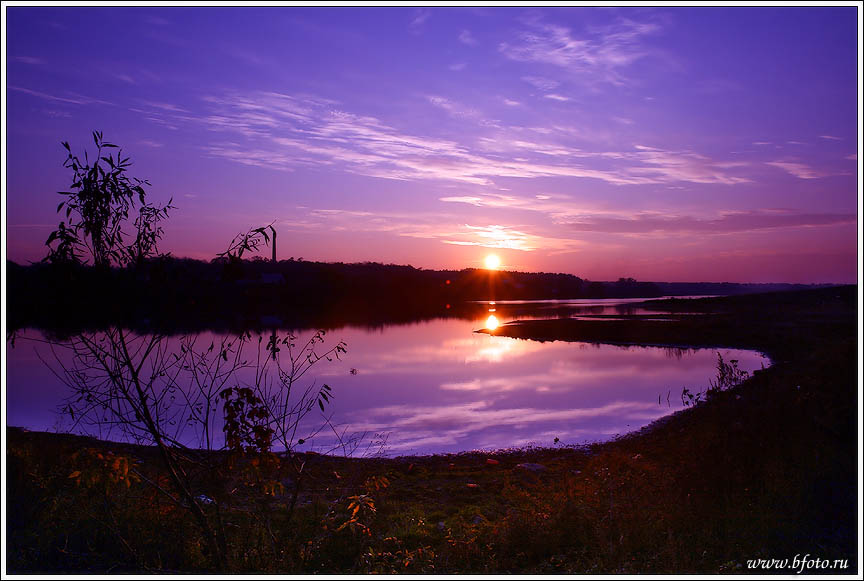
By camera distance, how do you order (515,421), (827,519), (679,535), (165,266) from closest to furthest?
(165,266) < (679,535) < (827,519) < (515,421)

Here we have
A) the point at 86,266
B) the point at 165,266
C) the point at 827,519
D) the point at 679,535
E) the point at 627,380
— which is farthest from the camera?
the point at 627,380

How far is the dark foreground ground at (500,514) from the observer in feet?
21.8

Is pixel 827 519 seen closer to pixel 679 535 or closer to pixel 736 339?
pixel 679 535

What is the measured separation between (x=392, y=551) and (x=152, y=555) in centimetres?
301

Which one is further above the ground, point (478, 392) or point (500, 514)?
point (500, 514)

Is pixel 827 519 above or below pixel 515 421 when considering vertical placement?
above

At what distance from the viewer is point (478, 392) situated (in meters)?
24.6

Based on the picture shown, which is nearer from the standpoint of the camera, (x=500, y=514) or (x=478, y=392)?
(x=500, y=514)

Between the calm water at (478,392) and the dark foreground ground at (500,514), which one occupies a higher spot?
the dark foreground ground at (500,514)

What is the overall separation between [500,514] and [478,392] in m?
15.3

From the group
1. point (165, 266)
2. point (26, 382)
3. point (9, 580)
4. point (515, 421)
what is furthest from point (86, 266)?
point (26, 382)

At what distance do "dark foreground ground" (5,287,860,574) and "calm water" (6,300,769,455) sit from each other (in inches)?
135

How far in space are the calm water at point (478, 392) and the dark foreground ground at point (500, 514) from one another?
3.42m

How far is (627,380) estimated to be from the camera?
27109 millimetres
